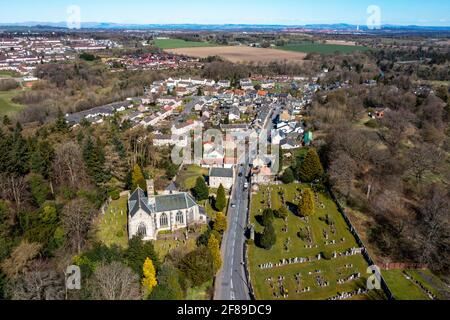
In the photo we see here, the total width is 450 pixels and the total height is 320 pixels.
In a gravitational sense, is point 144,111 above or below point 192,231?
above

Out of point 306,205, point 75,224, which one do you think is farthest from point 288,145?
point 75,224

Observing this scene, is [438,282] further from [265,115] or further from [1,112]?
[1,112]

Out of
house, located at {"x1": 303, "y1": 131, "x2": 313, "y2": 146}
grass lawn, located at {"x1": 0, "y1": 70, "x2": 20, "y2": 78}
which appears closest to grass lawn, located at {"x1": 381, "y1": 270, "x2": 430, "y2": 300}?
house, located at {"x1": 303, "y1": 131, "x2": 313, "y2": 146}

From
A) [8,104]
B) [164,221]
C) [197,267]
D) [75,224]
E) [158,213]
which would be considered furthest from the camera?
[8,104]

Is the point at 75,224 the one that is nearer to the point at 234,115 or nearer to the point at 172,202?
the point at 172,202

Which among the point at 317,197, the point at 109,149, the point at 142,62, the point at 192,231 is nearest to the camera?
the point at 192,231
